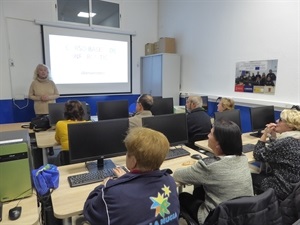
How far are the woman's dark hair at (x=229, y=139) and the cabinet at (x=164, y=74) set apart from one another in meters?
4.03

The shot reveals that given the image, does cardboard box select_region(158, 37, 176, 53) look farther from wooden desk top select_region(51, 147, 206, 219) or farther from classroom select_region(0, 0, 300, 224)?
wooden desk top select_region(51, 147, 206, 219)

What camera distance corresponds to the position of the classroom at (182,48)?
3.54 metres

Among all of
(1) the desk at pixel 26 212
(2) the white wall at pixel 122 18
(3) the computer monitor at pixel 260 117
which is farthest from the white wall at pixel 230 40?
(1) the desk at pixel 26 212

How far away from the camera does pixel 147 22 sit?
618 centimetres

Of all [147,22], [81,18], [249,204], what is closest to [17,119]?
[81,18]

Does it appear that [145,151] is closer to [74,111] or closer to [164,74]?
[74,111]

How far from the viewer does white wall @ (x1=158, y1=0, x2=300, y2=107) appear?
3.41 m

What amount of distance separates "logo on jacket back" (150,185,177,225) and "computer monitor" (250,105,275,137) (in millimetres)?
2215

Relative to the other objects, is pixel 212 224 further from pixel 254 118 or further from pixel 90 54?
pixel 90 54

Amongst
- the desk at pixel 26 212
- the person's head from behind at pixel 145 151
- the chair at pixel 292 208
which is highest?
the person's head from behind at pixel 145 151

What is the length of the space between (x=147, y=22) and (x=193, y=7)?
146 centimetres

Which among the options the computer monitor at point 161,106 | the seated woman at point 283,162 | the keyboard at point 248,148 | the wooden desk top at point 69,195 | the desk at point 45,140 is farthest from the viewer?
the computer monitor at point 161,106

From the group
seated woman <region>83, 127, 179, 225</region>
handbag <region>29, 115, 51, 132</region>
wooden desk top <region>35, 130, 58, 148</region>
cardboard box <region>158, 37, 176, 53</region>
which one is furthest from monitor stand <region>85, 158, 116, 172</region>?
cardboard box <region>158, 37, 176, 53</region>

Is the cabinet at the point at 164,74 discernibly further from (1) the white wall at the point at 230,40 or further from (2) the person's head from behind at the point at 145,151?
(2) the person's head from behind at the point at 145,151
